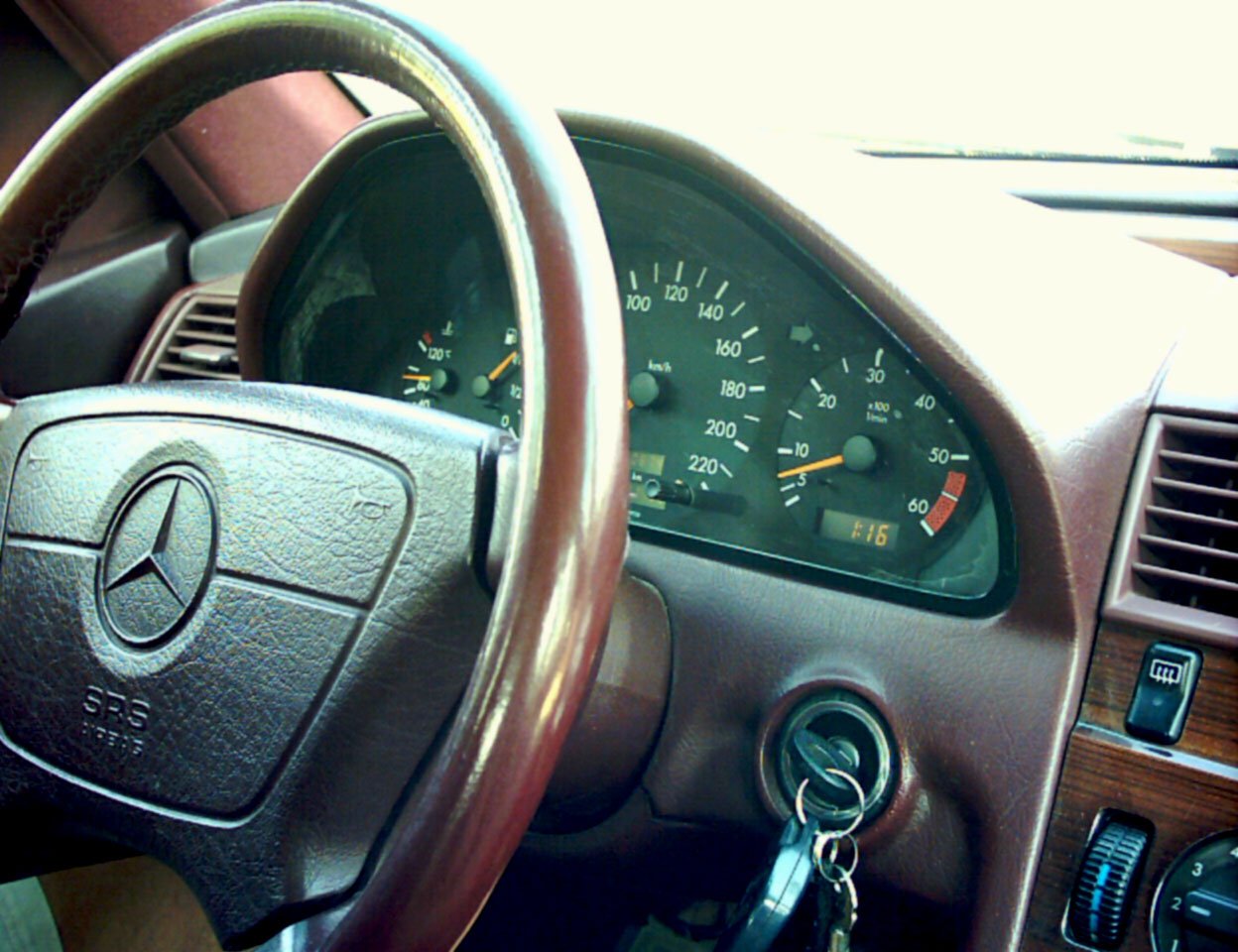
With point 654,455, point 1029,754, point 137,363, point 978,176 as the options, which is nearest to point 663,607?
point 654,455

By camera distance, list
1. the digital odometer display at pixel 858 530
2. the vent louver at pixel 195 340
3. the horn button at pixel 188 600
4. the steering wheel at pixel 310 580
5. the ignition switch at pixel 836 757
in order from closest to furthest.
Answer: the steering wheel at pixel 310 580
the horn button at pixel 188 600
the ignition switch at pixel 836 757
the digital odometer display at pixel 858 530
the vent louver at pixel 195 340

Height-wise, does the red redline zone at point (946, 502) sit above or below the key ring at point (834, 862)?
above

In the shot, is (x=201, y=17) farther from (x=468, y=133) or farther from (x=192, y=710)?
(x=192, y=710)

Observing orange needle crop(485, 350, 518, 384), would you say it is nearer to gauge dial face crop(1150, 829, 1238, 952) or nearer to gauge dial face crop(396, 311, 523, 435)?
gauge dial face crop(396, 311, 523, 435)

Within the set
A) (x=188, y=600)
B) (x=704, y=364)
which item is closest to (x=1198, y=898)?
(x=704, y=364)

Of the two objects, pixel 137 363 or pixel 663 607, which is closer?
pixel 663 607

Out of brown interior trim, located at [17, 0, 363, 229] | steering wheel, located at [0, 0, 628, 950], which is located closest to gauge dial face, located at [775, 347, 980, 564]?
steering wheel, located at [0, 0, 628, 950]

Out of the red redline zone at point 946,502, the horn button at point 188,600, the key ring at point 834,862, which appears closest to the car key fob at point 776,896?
the key ring at point 834,862

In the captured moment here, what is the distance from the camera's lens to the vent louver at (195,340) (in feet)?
6.18

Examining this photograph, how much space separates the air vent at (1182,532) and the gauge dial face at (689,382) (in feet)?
1.27

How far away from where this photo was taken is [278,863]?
82 cm

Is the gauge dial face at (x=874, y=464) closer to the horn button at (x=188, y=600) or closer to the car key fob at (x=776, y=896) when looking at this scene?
the car key fob at (x=776, y=896)

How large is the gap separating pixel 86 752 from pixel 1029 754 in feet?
2.49

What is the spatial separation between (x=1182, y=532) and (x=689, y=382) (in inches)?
20.2
